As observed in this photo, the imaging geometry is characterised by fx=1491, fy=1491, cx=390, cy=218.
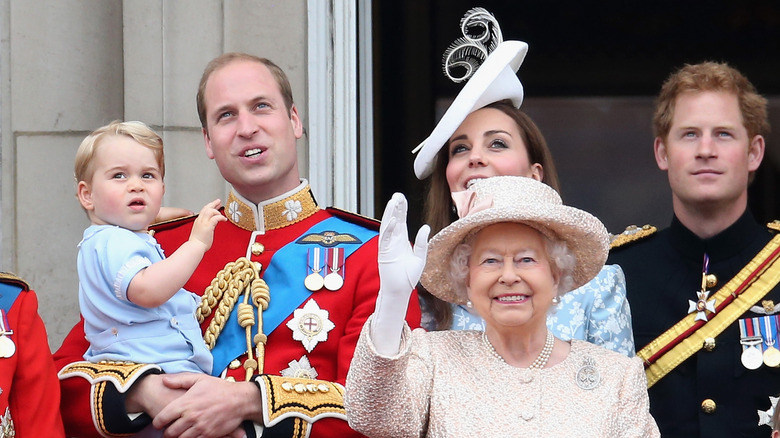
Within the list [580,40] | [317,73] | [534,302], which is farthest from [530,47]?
[534,302]

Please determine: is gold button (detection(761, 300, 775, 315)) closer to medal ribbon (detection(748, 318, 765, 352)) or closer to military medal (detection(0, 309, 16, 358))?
medal ribbon (detection(748, 318, 765, 352))

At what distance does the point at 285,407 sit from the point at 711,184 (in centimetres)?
138

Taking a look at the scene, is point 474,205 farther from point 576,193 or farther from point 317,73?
point 576,193

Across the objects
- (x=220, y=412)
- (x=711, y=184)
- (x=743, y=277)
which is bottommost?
(x=220, y=412)

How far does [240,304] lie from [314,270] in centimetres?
22

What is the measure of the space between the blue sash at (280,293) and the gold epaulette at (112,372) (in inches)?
10.4

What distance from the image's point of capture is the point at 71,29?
17.7 ft

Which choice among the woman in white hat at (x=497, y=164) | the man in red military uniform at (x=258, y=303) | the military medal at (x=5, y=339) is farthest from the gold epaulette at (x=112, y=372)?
the woman in white hat at (x=497, y=164)

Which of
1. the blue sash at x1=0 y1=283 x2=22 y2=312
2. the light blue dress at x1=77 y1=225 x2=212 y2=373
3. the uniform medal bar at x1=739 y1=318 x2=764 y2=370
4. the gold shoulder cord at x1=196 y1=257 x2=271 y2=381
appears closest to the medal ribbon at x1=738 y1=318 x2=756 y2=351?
the uniform medal bar at x1=739 y1=318 x2=764 y2=370

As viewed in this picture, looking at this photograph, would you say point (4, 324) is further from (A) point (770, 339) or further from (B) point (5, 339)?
(A) point (770, 339)

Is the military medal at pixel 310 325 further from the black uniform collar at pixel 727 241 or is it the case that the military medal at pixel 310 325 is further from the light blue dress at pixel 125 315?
the black uniform collar at pixel 727 241

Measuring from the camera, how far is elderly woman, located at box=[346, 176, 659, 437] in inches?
127

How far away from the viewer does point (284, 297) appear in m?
3.96

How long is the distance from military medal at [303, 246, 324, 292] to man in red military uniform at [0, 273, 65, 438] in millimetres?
697
